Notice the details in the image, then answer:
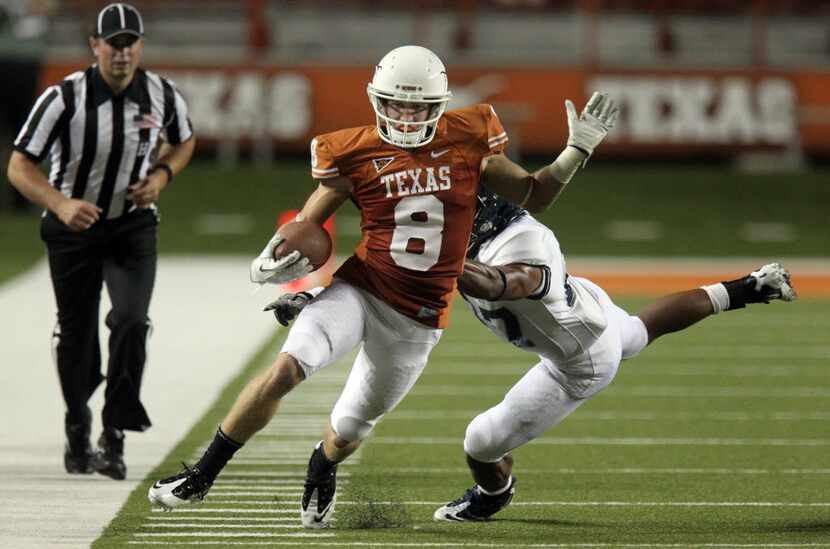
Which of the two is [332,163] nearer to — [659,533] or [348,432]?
[348,432]

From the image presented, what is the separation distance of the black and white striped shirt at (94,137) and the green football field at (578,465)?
0.98 meters

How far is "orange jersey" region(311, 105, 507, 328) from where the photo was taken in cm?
448

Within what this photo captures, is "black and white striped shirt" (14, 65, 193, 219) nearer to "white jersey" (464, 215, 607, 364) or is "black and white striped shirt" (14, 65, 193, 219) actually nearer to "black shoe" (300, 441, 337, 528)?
"black shoe" (300, 441, 337, 528)

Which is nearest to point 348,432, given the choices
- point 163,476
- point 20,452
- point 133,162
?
point 163,476

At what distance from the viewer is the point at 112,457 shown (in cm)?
551

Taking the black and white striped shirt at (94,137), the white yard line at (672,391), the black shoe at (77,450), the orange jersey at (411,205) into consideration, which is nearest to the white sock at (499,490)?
the orange jersey at (411,205)

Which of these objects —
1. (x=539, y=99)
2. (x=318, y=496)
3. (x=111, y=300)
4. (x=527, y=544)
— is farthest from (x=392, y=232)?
(x=539, y=99)

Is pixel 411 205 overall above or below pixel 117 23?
below

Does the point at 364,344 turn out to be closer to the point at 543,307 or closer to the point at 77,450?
the point at 543,307

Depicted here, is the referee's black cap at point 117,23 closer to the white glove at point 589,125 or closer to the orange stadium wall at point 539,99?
the white glove at point 589,125

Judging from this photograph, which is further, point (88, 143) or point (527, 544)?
point (88, 143)

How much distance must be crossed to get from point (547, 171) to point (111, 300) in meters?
1.67

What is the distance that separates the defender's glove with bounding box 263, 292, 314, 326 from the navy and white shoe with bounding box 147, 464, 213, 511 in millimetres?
466

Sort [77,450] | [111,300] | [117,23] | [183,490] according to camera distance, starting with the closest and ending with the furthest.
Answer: [183,490] → [117,23] → [111,300] → [77,450]
